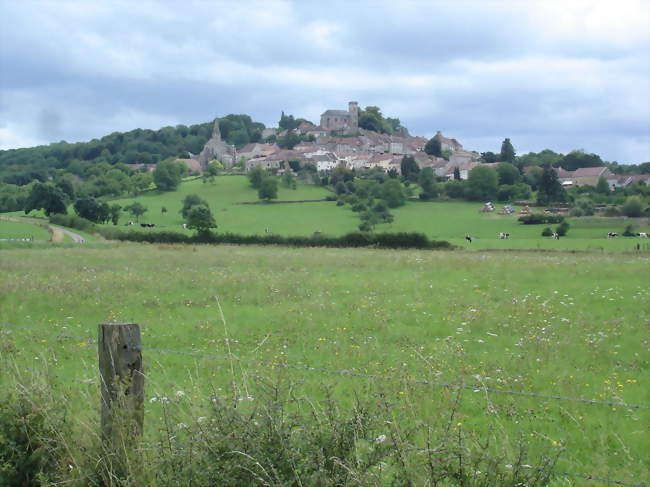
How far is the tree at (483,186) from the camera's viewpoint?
403 feet

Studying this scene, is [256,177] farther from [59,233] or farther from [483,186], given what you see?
[59,233]

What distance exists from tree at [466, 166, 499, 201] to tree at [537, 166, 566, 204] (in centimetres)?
1376

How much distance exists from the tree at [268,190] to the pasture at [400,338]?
101 metres

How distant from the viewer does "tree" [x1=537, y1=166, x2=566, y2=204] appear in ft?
357

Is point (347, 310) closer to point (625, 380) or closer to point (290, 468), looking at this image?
point (625, 380)

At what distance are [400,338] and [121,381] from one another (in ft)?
31.2

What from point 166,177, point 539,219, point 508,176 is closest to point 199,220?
point 539,219

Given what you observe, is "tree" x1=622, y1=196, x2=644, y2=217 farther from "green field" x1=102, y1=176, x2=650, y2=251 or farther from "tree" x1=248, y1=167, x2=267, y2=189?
"tree" x1=248, y1=167, x2=267, y2=189

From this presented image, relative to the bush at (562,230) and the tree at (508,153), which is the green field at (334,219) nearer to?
the bush at (562,230)

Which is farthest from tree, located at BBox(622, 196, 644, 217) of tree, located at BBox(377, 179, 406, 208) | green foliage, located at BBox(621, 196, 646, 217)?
tree, located at BBox(377, 179, 406, 208)

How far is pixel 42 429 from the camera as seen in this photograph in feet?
19.6

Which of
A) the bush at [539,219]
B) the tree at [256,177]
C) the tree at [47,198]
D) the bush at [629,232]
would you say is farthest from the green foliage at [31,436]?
the tree at [256,177]

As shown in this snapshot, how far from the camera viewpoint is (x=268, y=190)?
128500mm

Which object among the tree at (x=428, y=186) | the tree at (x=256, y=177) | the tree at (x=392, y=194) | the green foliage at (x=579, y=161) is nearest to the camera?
the tree at (x=392, y=194)
